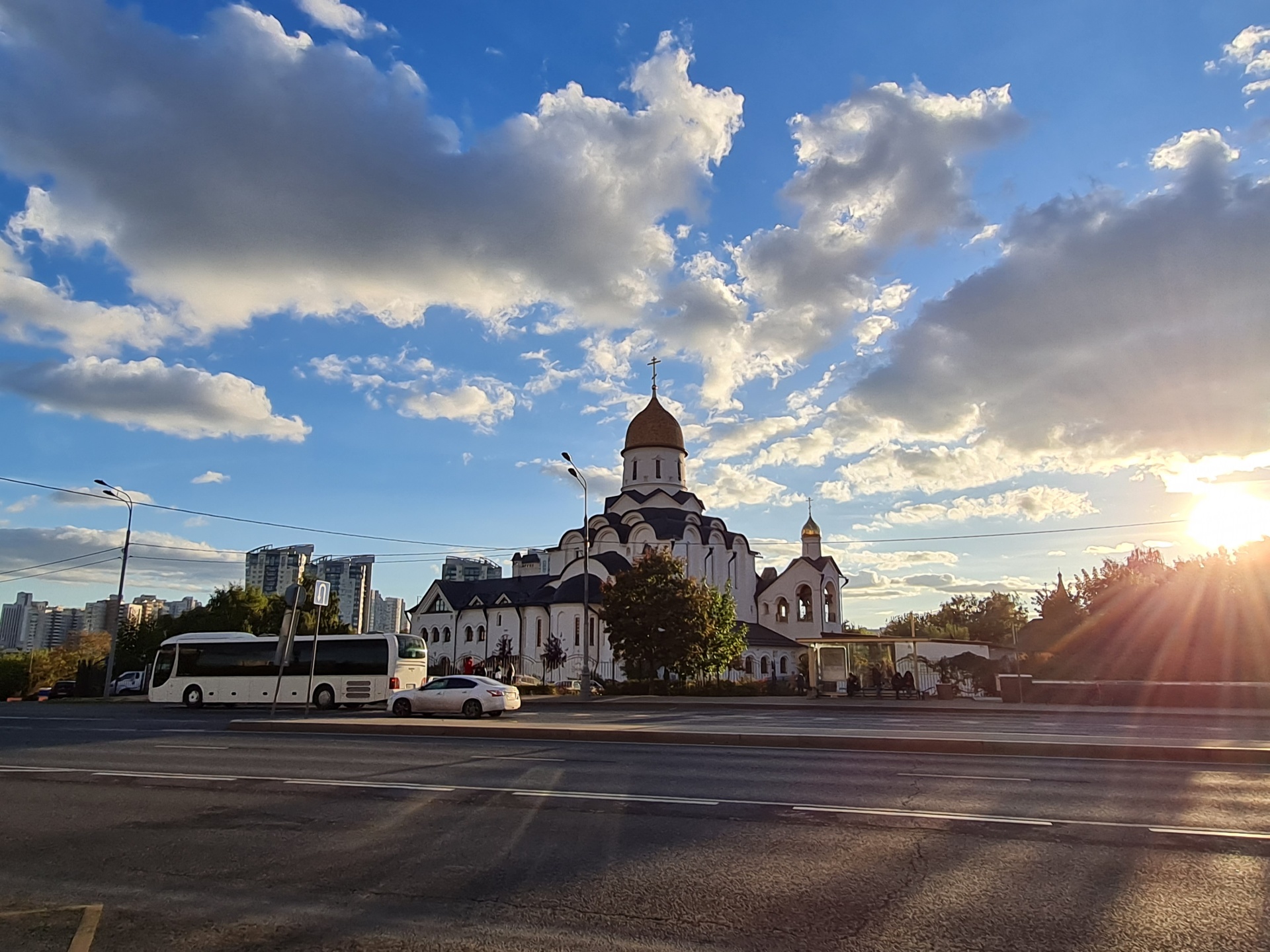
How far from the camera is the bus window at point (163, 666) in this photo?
30812 millimetres

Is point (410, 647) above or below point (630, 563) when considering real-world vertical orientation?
below

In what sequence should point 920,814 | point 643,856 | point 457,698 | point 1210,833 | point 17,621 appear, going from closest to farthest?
point 643,856
point 1210,833
point 920,814
point 457,698
point 17,621

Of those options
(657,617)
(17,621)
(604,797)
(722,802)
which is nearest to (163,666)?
(657,617)

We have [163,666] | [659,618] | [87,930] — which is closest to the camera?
[87,930]

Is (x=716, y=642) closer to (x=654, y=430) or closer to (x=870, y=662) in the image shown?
(x=870, y=662)

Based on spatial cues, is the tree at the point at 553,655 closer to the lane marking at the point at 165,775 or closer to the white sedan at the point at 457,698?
the white sedan at the point at 457,698

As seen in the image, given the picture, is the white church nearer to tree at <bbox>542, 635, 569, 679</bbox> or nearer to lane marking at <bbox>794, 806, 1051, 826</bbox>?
tree at <bbox>542, 635, 569, 679</bbox>

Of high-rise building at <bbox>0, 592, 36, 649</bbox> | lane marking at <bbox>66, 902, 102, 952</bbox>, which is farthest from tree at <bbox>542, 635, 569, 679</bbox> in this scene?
high-rise building at <bbox>0, 592, 36, 649</bbox>

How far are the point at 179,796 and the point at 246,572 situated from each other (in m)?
111

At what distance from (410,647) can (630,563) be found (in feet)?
91.2

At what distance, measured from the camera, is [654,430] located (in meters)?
61.7

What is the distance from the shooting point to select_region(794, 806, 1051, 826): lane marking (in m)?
7.79

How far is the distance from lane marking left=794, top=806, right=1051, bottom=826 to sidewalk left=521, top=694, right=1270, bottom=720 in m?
17.1

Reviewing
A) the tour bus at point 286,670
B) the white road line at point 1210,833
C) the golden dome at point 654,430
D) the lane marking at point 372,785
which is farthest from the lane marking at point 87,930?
the golden dome at point 654,430
